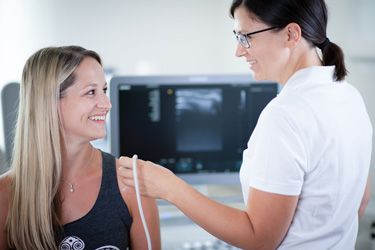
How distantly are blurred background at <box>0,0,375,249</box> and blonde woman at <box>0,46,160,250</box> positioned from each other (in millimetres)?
1213

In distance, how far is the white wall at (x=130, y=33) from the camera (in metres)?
2.40

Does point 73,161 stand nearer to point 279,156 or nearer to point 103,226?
point 103,226

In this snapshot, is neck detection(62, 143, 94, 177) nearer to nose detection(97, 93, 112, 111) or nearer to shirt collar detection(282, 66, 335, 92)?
nose detection(97, 93, 112, 111)

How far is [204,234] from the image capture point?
1.52 meters

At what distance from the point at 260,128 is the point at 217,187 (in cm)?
124

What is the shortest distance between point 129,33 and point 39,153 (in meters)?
1.41

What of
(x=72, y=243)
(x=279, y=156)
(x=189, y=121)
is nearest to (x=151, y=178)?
(x=279, y=156)

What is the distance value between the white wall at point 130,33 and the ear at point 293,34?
157 centimetres

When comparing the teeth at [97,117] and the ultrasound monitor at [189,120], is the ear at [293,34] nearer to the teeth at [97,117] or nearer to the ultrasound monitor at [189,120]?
the teeth at [97,117]

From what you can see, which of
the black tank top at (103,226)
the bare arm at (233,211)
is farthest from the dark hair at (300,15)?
the black tank top at (103,226)

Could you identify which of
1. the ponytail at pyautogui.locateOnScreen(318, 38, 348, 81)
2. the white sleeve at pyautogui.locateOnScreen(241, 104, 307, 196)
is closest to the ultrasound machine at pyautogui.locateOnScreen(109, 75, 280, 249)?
the ponytail at pyautogui.locateOnScreen(318, 38, 348, 81)

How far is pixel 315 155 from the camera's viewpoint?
83 cm

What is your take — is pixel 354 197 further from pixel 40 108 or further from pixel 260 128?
pixel 40 108

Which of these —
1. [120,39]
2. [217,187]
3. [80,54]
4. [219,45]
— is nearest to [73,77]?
[80,54]
